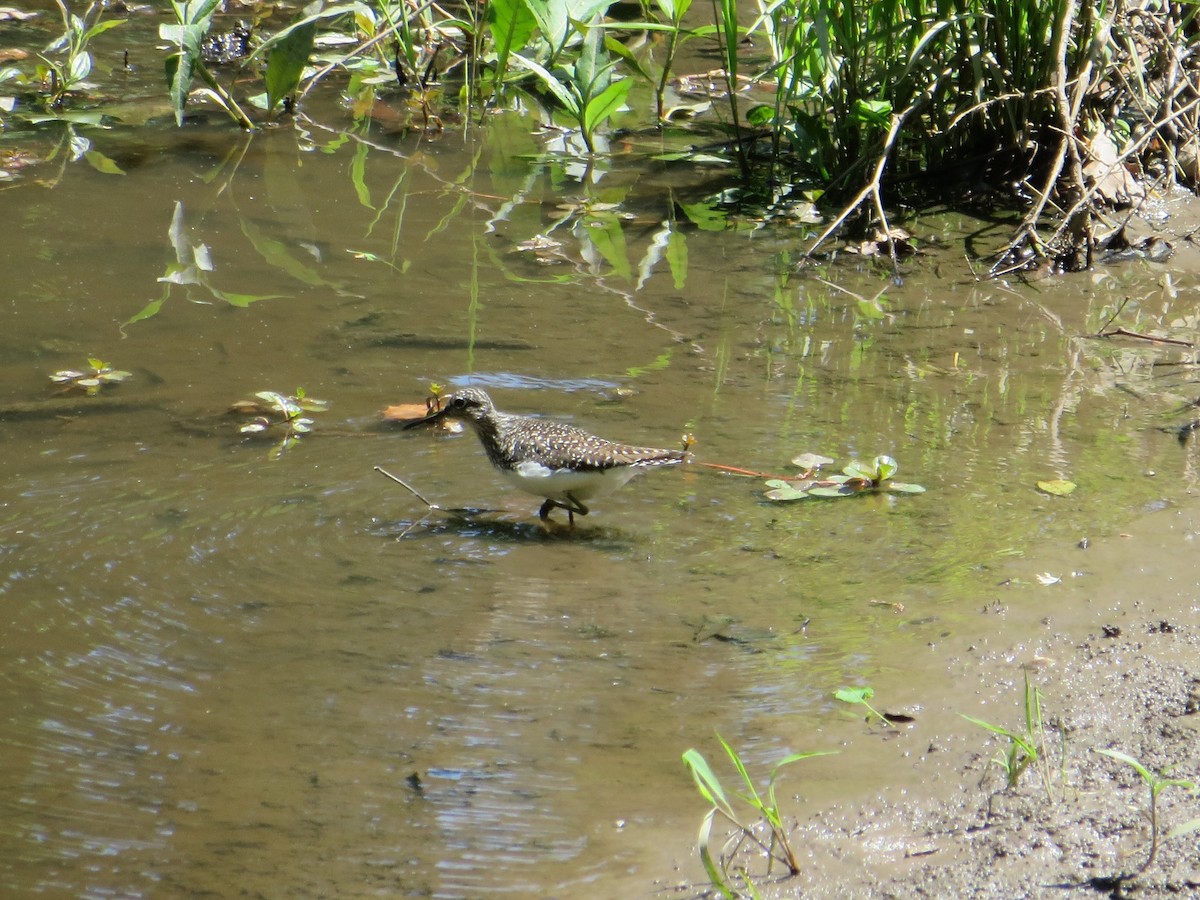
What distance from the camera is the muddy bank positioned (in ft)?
10.4

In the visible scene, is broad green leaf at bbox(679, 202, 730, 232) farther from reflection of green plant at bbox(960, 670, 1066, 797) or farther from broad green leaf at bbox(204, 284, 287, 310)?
reflection of green plant at bbox(960, 670, 1066, 797)

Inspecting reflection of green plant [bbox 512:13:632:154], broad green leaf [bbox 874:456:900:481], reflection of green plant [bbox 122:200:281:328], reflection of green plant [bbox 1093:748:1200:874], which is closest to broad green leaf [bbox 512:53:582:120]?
reflection of green plant [bbox 512:13:632:154]

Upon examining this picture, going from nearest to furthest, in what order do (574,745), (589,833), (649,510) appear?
1. (589,833)
2. (574,745)
3. (649,510)

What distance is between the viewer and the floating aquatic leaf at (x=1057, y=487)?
560 cm

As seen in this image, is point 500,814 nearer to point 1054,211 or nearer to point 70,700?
point 70,700

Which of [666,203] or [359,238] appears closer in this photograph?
[359,238]

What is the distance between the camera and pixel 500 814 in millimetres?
3602

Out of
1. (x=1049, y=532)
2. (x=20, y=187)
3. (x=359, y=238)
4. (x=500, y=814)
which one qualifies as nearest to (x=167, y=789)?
(x=500, y=814)

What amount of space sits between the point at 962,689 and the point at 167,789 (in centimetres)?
245

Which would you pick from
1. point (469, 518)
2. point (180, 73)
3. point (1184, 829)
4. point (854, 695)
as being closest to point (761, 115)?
point (180, 73)

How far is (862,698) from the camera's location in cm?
401

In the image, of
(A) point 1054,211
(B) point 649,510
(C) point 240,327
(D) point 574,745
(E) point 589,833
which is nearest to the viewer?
(E) point 589,833

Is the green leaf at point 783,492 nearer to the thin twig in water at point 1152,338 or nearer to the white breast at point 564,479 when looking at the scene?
the white breast at point 564,479

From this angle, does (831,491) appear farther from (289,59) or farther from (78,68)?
(78,68)
